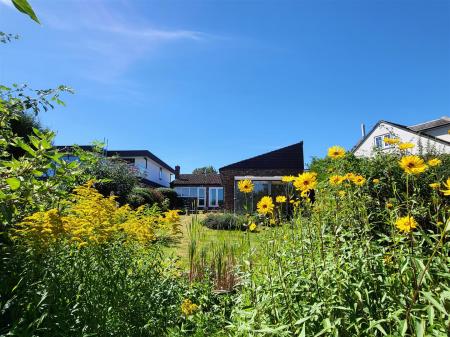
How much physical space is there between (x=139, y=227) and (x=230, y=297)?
149 cm

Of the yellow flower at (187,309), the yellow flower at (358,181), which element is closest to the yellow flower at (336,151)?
the yellow flower at (358,181)

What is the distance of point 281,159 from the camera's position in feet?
84.6

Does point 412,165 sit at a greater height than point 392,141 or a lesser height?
lesser

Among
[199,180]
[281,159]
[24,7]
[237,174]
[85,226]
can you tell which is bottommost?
[85,226]

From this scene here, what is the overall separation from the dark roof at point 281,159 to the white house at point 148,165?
8144 mm

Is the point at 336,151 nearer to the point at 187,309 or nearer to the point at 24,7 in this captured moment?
the point at 187,309

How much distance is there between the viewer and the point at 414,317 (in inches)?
64.6

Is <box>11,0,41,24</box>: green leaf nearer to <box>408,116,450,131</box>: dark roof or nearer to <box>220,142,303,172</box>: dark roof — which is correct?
<box>220,142,303,172</box>: dark roof

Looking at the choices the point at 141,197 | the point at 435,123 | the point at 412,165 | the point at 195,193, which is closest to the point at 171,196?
the point at 141,197

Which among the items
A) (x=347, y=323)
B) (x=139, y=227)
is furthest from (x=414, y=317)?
(x=139, y=227)

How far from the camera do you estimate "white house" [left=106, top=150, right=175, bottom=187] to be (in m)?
29.3

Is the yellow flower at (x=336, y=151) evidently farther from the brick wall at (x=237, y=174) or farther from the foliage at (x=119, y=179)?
the brick wall at (x=237, y=174)

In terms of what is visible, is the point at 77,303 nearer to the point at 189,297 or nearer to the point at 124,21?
the point at 189,297

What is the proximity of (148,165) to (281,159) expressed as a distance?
12.7 metres
